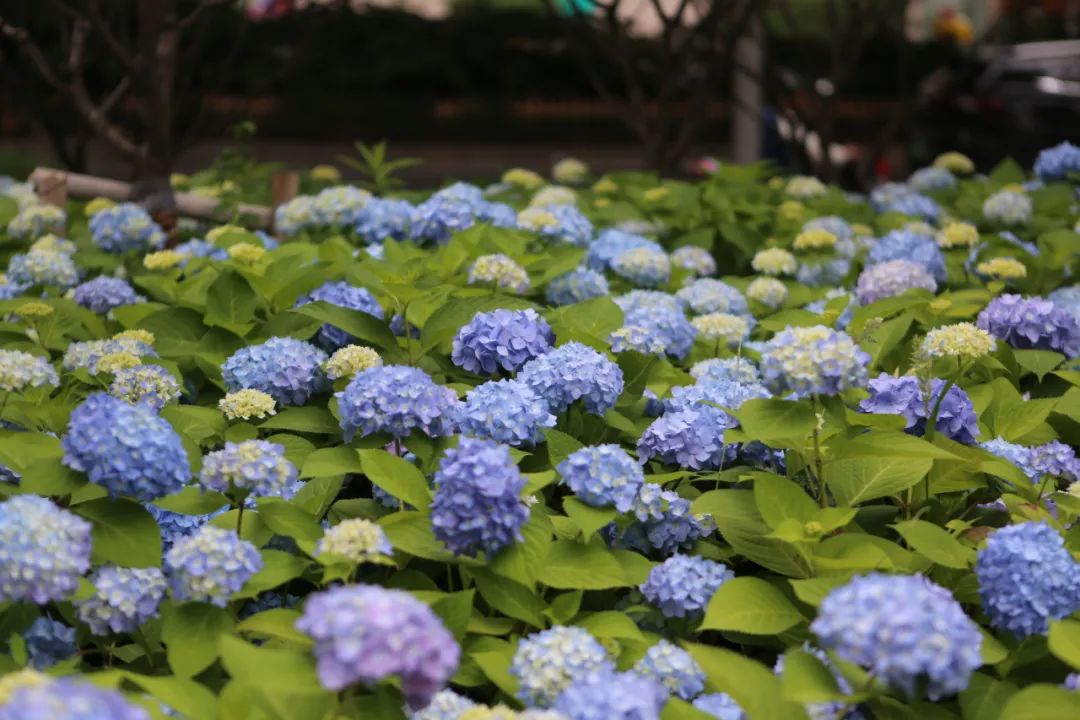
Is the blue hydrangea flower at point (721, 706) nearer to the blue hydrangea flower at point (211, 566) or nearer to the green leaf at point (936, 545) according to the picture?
the green leaf at point (936, 545)

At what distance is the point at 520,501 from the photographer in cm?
159

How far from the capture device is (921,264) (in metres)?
2.95

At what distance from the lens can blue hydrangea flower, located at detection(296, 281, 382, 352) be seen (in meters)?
2.29

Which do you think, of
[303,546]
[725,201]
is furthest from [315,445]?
[725,201]

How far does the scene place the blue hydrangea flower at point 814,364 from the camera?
62.3 inches

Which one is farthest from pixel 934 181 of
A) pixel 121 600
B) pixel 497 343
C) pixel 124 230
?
pixel 121 600

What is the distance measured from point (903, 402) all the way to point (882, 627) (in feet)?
2.50

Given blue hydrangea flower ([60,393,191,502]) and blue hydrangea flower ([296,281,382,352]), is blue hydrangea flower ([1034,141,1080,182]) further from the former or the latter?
blue hydrangea flower ([60,393,191,502])

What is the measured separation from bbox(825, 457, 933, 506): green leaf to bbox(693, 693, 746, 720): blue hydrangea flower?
41cm

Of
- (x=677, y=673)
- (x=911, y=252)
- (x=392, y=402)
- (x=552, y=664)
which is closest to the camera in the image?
(x=552, y=664)

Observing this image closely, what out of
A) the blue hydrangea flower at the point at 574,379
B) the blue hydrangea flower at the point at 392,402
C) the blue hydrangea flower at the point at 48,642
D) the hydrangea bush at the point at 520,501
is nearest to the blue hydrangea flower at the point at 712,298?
the hydrangea bush at the point at 520,501

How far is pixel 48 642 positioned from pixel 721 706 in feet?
2.57

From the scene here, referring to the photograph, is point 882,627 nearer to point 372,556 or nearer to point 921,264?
point 372,556

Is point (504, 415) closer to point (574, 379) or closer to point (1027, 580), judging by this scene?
point (574, 379)
